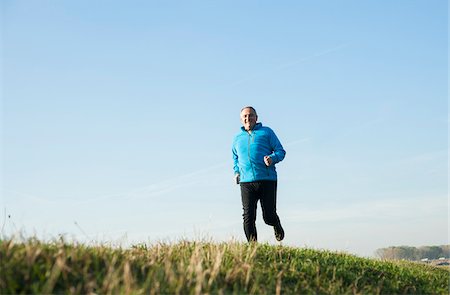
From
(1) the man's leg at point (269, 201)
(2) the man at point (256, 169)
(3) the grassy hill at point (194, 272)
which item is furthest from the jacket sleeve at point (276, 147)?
(3) the grassy hill at point (194, 272)

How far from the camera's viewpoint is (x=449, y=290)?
8.31 metres

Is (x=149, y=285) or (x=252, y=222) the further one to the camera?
(x=252, y=222)

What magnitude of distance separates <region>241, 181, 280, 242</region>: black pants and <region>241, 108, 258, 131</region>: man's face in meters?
1.19

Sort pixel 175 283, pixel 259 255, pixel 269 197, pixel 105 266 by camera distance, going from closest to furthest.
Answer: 1. pixel 175 283
2. pixel 105 266
3. pixel 259 255
4. pixel 269 197

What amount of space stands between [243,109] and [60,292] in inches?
259

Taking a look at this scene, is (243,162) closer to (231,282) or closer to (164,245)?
(164,245)

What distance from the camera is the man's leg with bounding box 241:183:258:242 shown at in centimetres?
1023

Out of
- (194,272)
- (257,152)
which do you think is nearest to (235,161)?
(257,152)

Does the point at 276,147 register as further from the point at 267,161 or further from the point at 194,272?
the point at 194,272

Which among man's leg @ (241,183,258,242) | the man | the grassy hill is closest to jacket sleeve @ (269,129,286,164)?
the man

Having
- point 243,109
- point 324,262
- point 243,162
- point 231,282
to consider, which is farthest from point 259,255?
point 243,109

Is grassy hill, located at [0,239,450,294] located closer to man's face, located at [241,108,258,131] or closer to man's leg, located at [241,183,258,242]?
man's leg, located at [241,183,258,242]

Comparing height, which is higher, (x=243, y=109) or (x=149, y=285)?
(x=243, y=109)

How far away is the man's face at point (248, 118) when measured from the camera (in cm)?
1053
